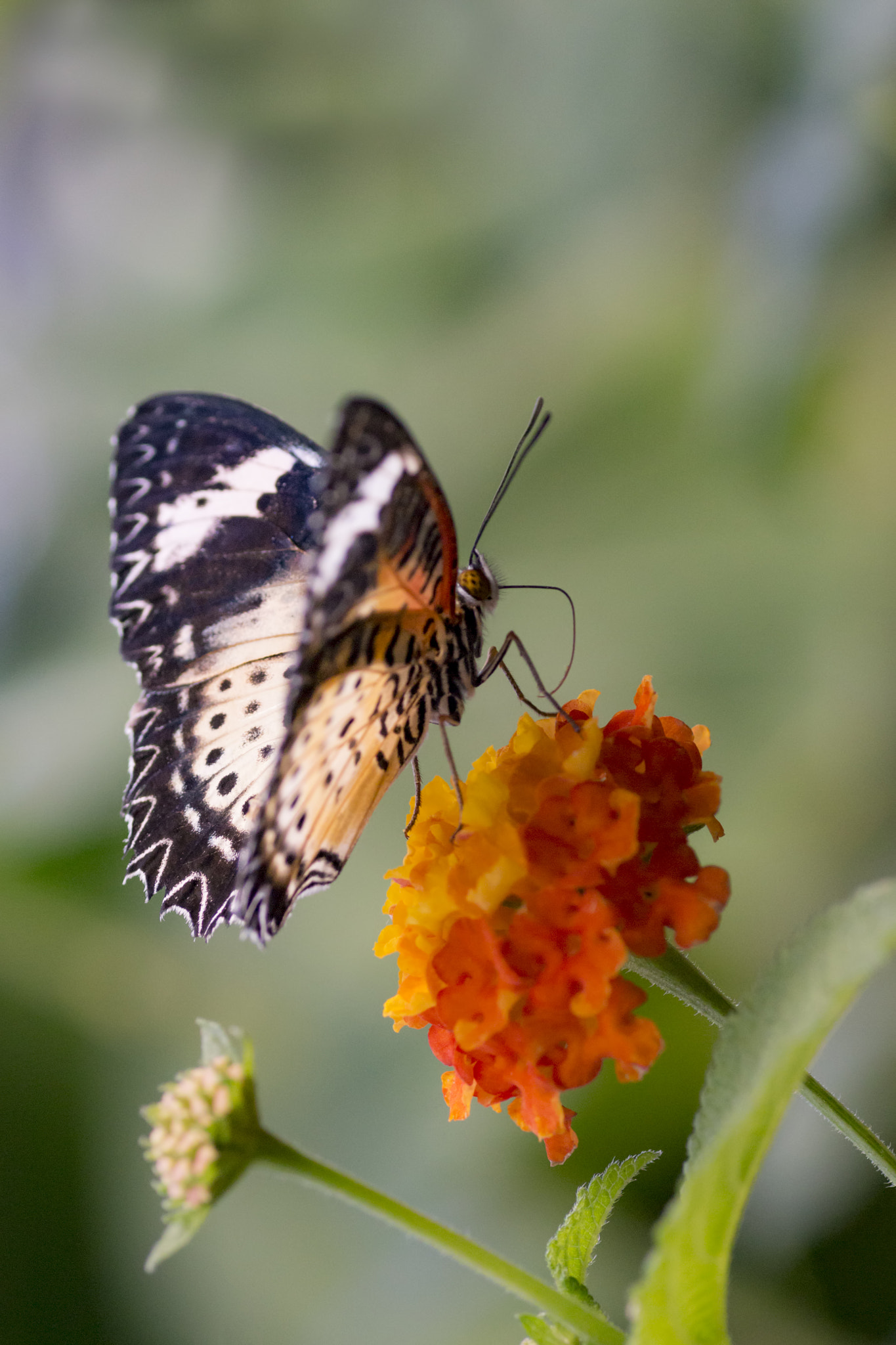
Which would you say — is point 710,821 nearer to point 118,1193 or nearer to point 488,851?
point 488,851

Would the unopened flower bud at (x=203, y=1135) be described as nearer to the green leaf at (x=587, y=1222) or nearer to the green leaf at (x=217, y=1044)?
the green leaf at (x=217, y=1044)

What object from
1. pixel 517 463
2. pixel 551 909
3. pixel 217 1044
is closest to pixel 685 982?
pixel 551 909

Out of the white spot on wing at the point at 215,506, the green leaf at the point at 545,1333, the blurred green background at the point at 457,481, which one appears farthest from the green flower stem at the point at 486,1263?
the blurred green background at the point at 457,481

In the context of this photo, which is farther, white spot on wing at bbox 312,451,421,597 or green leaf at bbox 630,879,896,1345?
white spot on wing at bbox 312,451,421,597

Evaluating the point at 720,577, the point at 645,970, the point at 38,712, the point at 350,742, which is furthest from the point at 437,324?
the point at 645,970

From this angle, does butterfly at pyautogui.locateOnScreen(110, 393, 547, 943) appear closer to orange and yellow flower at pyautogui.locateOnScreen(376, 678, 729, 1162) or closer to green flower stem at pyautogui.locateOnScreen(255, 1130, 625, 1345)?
orange and yellow flower at pyautogui.locateOnScreen(376, 678, 729, 1162)

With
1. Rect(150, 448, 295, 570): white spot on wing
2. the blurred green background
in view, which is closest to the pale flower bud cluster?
Rect(150, 448, 295, 570): white spot on wing
